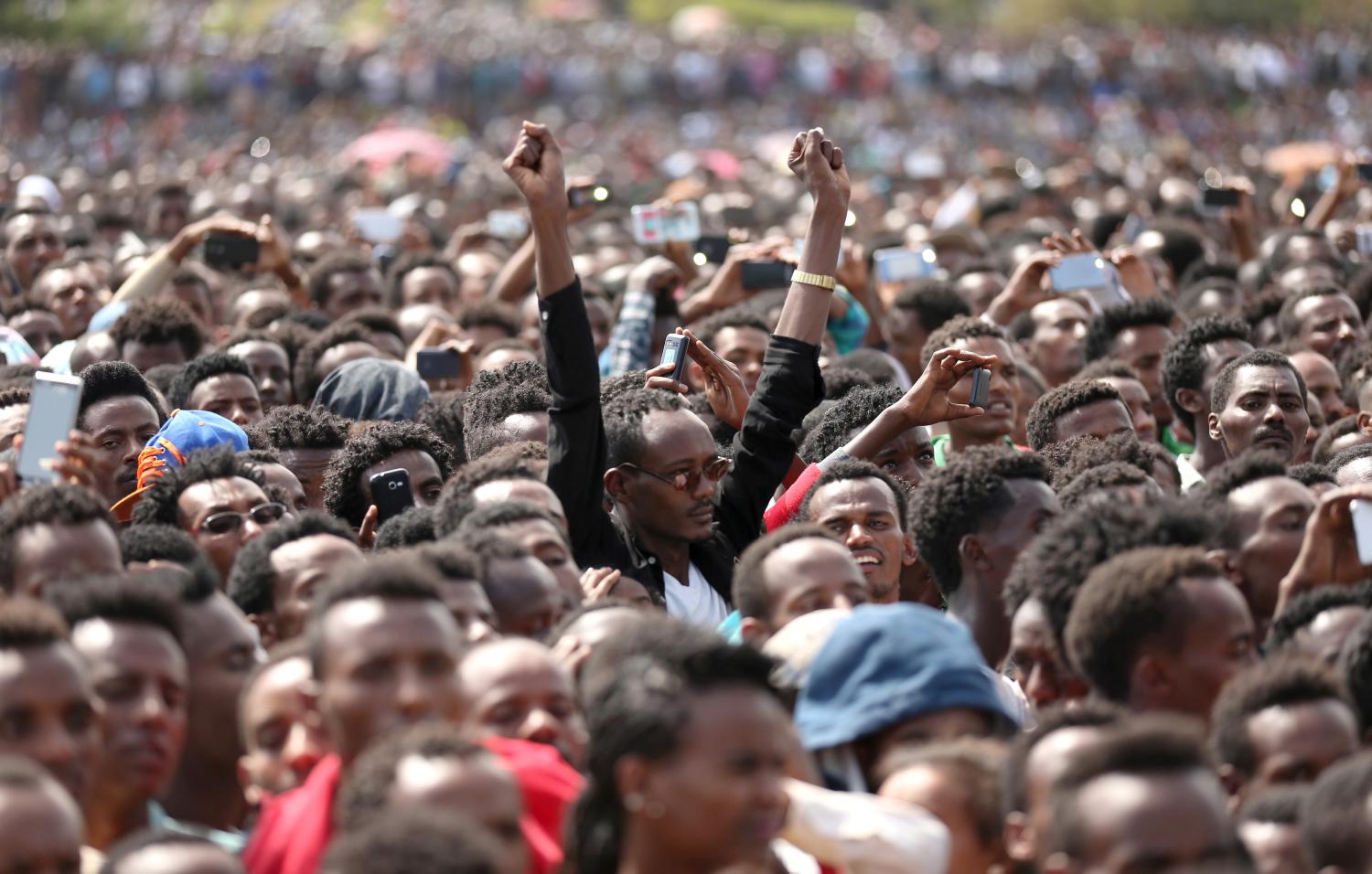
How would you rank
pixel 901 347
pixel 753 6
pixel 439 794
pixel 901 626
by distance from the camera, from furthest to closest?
1. pixel 753 6
2. pixel 901 347
3. pixel 901 626
4. pixel 439 794

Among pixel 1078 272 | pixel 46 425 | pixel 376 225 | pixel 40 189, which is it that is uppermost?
pixel 46 425

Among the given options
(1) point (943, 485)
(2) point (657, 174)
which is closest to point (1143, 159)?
(2) point (657, 174)

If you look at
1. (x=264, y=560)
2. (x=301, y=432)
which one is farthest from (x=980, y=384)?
(x=264, y=560)

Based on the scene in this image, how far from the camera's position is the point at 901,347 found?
33.7 feet

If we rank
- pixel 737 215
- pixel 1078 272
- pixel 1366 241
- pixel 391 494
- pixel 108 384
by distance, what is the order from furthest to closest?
pixel 737 215 → pixel 1366 241 → pixel 1078 272 → pixel 108 384 → pixel 391 494

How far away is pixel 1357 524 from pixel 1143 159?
2128 cm

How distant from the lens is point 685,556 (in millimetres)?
6258

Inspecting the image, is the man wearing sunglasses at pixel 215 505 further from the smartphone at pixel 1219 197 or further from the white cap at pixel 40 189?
the white cap at pixel 40 189

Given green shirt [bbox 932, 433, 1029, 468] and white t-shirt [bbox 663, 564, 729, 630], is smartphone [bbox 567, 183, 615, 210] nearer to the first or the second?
green shirt [bbox 932, 433, 1029, 468]

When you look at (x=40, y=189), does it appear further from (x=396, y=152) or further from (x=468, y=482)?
(x=468, y=482)

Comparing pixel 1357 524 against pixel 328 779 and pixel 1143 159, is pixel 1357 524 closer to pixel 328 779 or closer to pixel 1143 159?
pixel 328 779

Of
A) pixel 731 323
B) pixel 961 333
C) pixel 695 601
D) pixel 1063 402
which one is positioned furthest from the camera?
pixel 731 323

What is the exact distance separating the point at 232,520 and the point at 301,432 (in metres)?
1.35

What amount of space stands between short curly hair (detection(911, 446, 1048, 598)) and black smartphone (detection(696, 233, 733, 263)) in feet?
15.9
